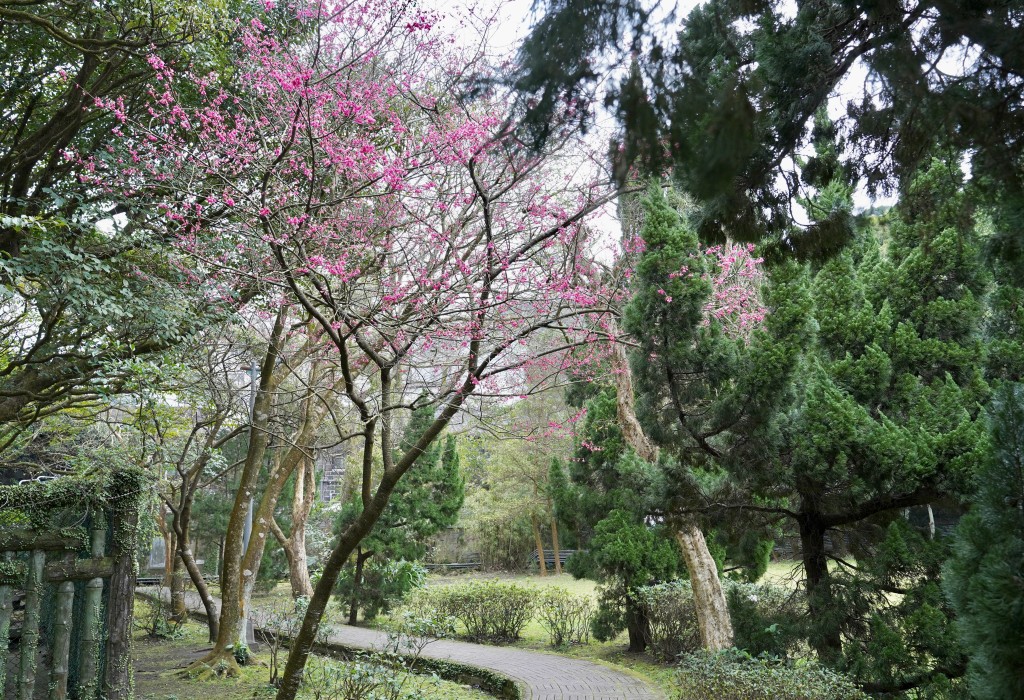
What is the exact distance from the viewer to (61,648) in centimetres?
363

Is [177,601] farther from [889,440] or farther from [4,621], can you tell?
[889,440]

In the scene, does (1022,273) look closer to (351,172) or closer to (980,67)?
(980,67)

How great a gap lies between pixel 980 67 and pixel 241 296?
19.6 ft

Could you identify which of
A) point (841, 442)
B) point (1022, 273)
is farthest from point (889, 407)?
point (1022, 273)

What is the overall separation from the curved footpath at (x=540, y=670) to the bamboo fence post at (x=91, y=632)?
2934 mm

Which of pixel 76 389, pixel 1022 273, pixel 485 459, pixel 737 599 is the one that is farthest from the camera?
pixel 485 459

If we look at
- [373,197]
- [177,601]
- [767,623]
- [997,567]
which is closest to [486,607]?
[177,601]

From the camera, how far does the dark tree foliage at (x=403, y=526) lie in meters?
11.8

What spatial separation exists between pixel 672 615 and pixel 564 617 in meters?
2.28

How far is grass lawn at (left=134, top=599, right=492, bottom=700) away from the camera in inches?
253

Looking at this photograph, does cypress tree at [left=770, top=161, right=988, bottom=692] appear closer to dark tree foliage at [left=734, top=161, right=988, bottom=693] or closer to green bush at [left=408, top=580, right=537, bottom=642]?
dark tree foliage at [left=734, top=161, right=988, bottom=693]

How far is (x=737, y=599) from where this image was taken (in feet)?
18.9

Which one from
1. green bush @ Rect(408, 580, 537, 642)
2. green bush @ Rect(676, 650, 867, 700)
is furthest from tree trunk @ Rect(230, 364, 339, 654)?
green bush @ Rect(676, 650, 867, 700)

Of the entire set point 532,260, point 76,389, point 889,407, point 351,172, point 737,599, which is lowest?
point 737,599
